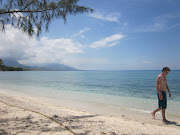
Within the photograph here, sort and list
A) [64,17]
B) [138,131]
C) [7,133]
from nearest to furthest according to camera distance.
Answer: [7,133] < [138,131] < [64,17]

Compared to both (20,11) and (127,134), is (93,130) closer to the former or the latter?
(127,134)

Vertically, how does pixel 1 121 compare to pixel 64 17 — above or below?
below

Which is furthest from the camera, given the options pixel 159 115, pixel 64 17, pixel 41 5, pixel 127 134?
pixel 159 115

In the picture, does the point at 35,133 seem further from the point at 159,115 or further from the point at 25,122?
the point at 159,115

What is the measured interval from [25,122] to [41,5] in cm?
347

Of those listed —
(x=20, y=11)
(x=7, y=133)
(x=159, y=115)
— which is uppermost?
(x=20, y=11)

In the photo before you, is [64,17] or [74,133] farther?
[64,17]

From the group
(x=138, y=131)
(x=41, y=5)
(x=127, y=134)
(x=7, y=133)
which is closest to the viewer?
(x=7, y=133)

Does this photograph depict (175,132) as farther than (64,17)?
No

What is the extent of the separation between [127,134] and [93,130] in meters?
0.88

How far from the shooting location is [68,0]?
373 cm

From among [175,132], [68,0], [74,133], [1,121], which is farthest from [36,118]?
[175,132]

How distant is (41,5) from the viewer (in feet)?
12.1

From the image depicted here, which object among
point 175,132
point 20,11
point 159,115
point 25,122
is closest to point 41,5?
point 20,11
